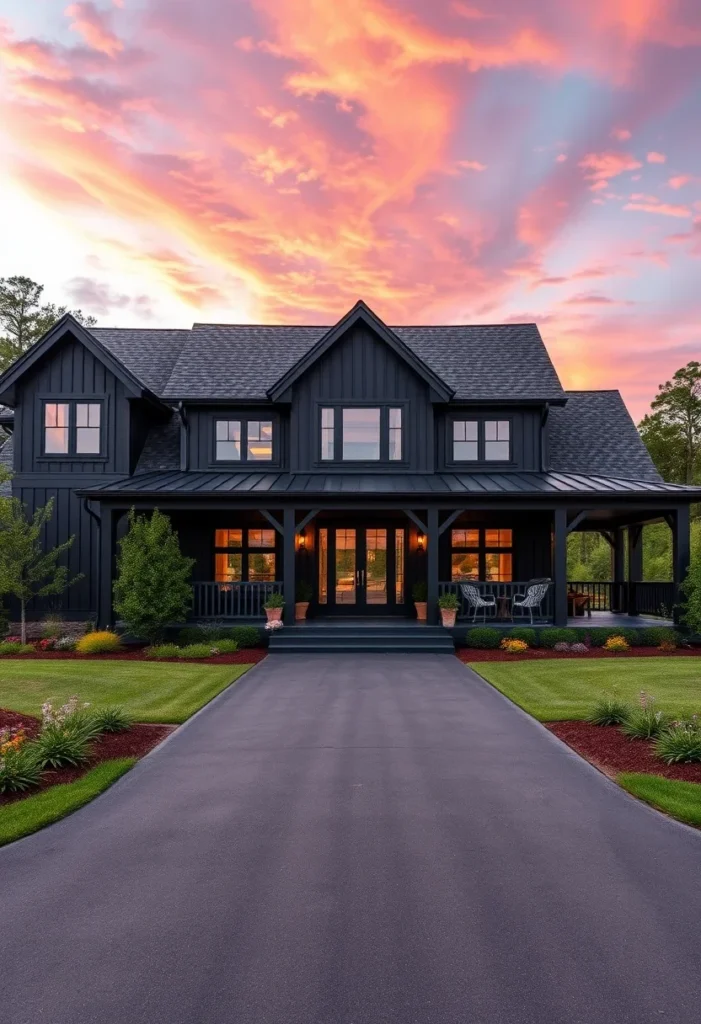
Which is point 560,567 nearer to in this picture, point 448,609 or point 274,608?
point 448,609

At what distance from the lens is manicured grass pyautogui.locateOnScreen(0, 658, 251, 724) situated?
855 cm

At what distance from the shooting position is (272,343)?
65.2ft

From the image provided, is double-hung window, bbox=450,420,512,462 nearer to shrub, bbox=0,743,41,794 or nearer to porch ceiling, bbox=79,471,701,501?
porch ceiling, bbox=79,471,701,501

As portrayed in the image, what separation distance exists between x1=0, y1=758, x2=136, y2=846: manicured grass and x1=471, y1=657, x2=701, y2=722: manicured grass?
5935 millimetres

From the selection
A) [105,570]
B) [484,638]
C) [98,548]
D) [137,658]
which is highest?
[98,548]

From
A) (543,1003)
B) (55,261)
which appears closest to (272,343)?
(543,1003)

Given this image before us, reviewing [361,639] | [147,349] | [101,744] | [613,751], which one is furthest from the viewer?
[147,349]

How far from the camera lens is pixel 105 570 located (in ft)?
48.1

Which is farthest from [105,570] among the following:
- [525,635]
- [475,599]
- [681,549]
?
[681,549]

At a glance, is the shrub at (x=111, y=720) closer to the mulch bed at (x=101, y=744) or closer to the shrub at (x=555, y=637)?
the mulch bed at (x=101, y=744)

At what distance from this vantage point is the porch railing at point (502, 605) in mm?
15391

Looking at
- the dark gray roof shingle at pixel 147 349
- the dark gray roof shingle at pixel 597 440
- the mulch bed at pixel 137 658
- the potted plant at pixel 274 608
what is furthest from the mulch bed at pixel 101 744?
the dark gray roof shingle at pixel 597 440

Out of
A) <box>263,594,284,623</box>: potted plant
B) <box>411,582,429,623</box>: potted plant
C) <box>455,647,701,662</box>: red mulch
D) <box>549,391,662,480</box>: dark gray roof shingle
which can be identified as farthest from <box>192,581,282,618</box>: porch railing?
<box>549,391,662,480</box>: dark gray roof shingle

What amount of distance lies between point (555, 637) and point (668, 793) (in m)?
8.80
